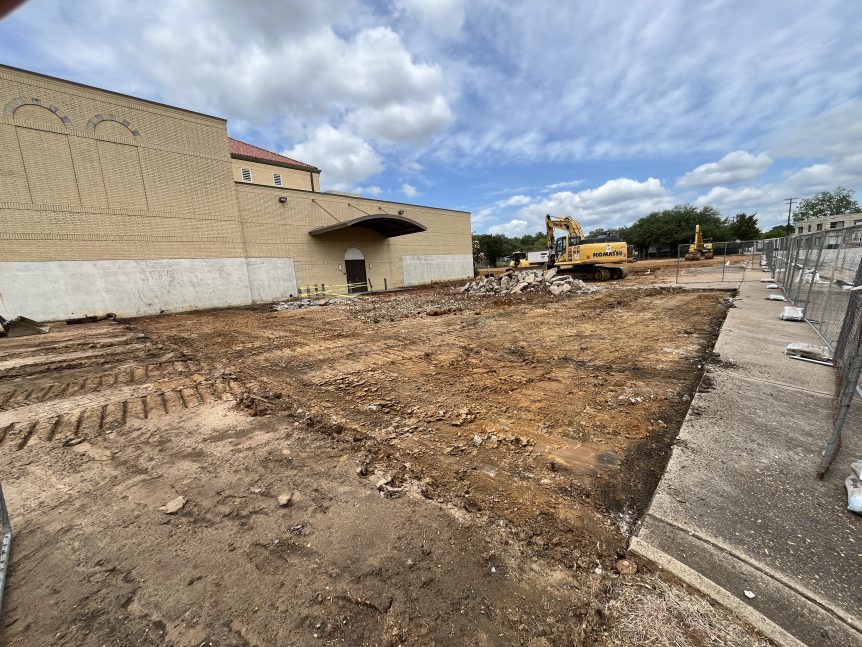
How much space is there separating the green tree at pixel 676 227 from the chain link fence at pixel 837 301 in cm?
5545

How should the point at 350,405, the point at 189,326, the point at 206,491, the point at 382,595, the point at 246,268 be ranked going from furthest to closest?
the point at 246,268 < the point at 189,326 < the point at 350,405 < the point at 206,491 < the point at 382,595

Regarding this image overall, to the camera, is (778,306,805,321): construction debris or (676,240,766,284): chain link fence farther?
(676,240,766,284): chain link fence

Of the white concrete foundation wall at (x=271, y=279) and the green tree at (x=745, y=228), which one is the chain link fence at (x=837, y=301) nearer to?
the white concrete foundation wall at (x=271, y=279)

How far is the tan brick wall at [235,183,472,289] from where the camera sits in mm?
21453

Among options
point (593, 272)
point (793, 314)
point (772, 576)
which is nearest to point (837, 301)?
point (793, 314)

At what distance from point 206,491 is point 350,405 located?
198 cm

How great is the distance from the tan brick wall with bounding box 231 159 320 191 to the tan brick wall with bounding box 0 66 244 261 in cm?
927

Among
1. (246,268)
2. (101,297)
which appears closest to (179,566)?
(101,297)

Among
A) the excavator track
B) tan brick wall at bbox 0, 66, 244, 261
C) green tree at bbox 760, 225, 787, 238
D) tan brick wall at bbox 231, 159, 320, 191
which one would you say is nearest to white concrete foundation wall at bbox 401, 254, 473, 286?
tan brick wall at bbox 231, 159, 320, 191

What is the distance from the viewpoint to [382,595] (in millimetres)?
1935

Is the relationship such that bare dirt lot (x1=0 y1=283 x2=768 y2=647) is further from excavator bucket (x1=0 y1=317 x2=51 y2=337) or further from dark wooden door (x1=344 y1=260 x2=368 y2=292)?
dark wooden door (x1=344 y1=260 x2=368 y2=292)

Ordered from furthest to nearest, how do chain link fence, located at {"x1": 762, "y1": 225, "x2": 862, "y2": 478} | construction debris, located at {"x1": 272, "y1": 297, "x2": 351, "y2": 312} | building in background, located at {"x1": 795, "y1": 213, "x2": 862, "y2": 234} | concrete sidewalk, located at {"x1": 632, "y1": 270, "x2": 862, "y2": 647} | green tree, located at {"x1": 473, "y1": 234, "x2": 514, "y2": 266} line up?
green tree, located at {"x1": 473, "y1": 234, "x2": 514, "y2": 266}, building in background, located at {"x1": 795, "y1": 213, "x2": 862, "y2": 234}, construction debris, located at {"x1": 272, "y1": 297, "x2": 351, "y2": 312}, chain link fence, located at {"x1": 762, "y1": 225, "x2": 862, "y2": 478}, concrete sidewalk, located at {"x1": 632, "y1": 270, "x2": 862, "y2": 647}

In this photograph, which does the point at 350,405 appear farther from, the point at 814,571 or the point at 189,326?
the point at 189,326

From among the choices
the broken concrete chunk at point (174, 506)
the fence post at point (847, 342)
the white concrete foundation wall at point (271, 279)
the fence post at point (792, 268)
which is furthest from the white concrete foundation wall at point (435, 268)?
the broken concrete chunk at point (174, 506)
